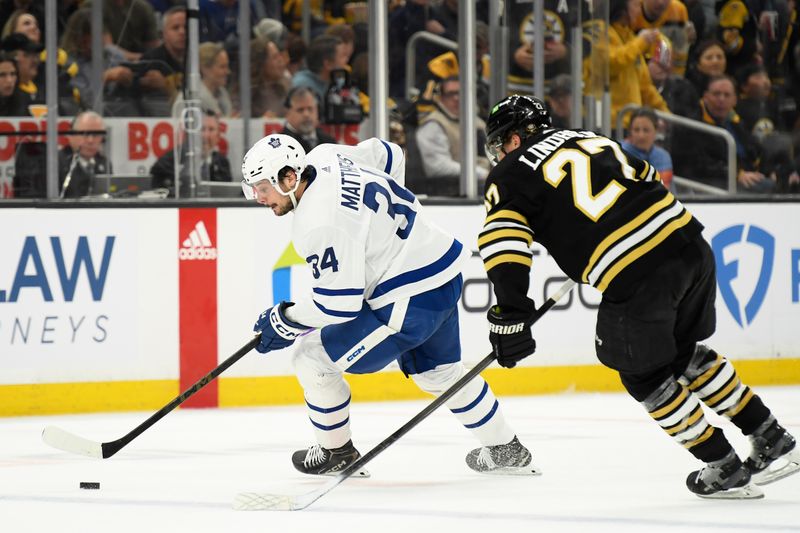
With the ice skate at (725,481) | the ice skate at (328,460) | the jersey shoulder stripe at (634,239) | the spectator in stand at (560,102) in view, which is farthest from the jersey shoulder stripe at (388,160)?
the spectator in stand at (560,102)

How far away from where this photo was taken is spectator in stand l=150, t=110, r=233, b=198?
5.85 m

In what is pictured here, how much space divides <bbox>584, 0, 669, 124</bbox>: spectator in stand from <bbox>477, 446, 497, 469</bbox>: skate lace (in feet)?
9.72

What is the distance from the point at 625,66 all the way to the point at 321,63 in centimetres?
152

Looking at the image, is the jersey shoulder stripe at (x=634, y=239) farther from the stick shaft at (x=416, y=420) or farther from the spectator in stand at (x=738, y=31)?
the spectator in stand at (x=738, y=31)

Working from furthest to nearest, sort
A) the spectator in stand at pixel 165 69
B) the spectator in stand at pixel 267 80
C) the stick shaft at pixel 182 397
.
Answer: the spectator in stand at pixel 267 80 → the spectator in stand at pixel 165 69 → the stick shaft at pixel 182 397

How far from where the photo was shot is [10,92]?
5.77m

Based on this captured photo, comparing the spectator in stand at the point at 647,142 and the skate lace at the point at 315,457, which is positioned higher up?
the spectator in stand at the point at 647,142

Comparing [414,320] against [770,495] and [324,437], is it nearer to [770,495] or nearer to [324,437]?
[324,437]

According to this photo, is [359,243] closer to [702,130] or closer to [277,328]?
[277,328]

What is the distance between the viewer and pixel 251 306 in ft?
18.8

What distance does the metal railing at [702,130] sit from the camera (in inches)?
259

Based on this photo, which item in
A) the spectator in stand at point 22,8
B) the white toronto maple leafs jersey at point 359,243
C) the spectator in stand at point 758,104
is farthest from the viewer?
the spectator in stand at point 758,104

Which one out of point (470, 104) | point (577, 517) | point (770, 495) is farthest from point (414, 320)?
point (470, 104)

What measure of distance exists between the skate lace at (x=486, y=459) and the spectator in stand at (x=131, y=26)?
284 cm
